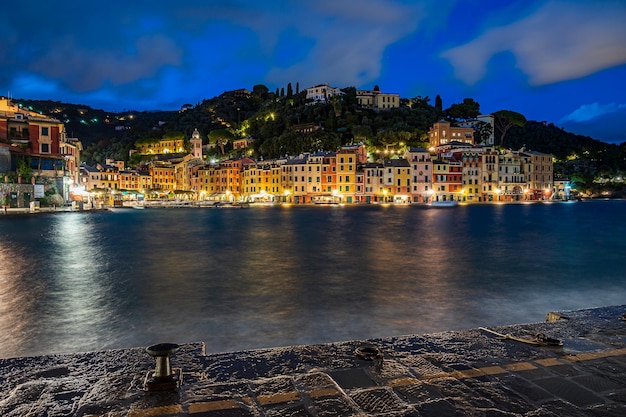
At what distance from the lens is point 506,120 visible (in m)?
118

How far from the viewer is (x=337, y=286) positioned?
1502 cm

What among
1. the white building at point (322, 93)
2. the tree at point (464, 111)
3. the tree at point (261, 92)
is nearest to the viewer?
the tree at point (464, 111)

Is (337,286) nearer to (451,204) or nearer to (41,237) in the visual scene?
(41,237)

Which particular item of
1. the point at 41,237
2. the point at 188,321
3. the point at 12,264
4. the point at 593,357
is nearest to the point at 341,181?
the point at 41,237

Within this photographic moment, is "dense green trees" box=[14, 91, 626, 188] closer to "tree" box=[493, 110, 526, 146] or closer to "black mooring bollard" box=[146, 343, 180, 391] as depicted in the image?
"tree" box=[493, 110, 526, 146]

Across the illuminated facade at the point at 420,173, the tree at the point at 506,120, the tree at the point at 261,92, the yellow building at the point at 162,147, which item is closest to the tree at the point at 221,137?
the yellow building at the point at 162,147

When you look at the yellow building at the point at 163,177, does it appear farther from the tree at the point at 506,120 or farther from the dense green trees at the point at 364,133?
the tree at the point at 506,120

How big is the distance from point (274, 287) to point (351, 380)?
35.9ft

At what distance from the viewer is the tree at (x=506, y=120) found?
Result: 372ft

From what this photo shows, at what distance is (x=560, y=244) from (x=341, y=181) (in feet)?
191

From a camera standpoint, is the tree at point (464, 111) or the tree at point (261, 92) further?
the tree at point (261, 92)

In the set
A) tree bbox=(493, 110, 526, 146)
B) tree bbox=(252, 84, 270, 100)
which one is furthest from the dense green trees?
tree bbox=(252, 84, 270, 100)

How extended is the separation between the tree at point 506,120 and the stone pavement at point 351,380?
11987 cm

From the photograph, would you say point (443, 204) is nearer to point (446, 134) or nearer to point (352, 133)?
point (446, 134)
